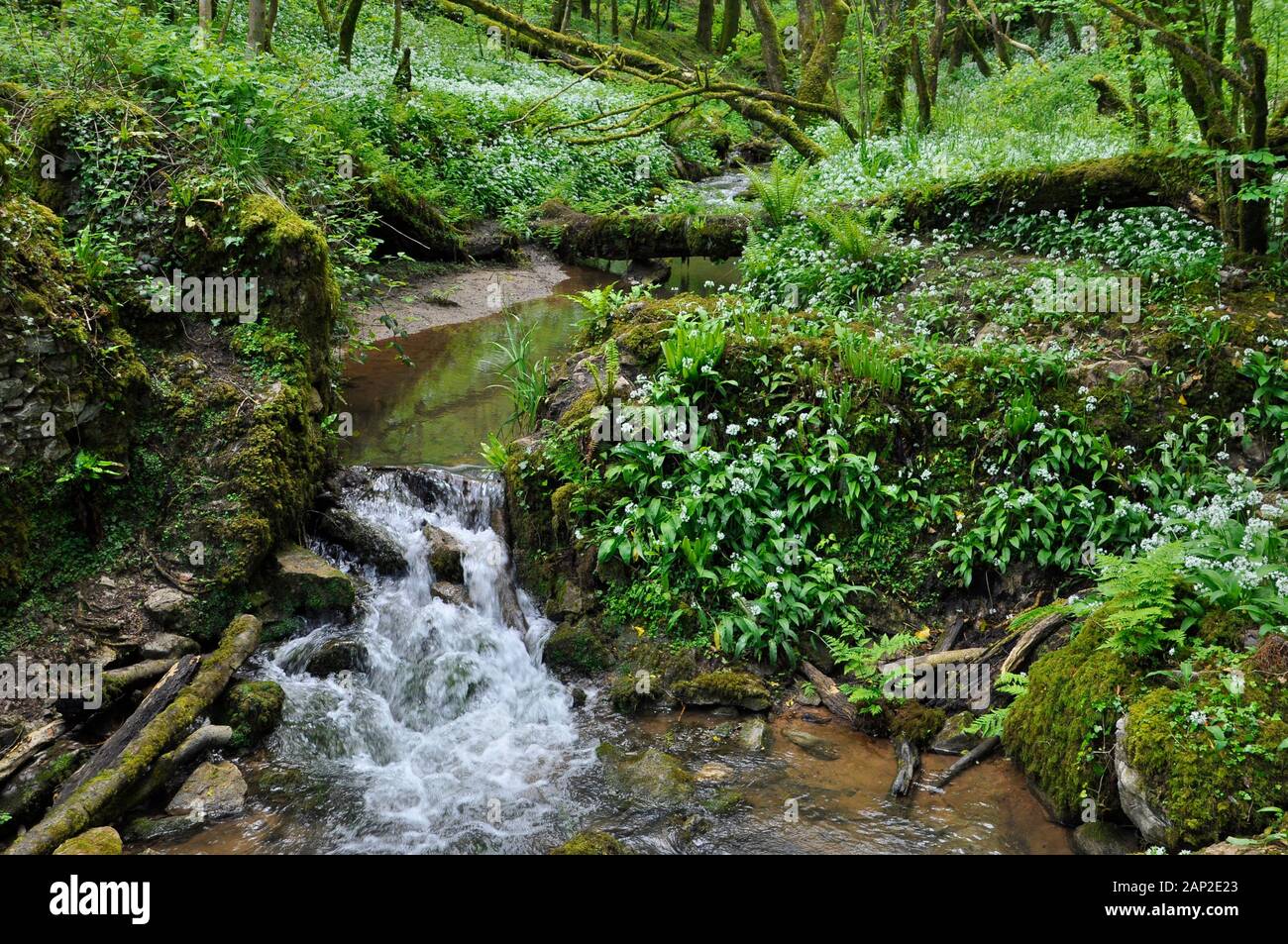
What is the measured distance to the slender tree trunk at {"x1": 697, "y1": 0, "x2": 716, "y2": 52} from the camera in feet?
115

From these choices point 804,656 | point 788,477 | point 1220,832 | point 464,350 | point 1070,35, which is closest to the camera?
point 1220,832

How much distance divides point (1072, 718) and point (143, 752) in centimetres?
585

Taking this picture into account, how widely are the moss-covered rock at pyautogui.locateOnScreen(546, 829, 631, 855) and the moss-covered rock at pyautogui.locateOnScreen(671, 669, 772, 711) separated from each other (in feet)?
5.53

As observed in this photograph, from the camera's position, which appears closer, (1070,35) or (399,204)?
(399,204)

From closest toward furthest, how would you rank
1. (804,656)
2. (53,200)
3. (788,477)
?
(804,656), (788,477), (53,200)

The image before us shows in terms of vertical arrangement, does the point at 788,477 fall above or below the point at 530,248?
below

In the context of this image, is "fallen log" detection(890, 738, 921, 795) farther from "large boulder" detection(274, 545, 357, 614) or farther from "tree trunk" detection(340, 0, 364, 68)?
"tree trunk" detection(340, 0, 364, 68)

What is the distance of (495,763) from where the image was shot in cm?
629

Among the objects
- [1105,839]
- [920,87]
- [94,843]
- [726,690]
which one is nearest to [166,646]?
[94,843]

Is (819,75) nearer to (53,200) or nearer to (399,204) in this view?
(399,204)

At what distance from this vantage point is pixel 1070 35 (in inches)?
952

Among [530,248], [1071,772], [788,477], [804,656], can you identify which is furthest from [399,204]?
[1071,772]
